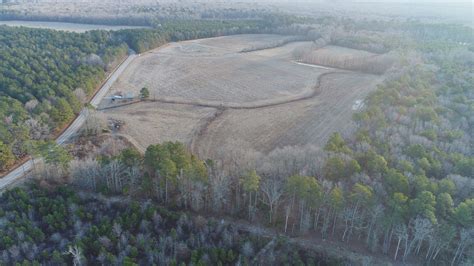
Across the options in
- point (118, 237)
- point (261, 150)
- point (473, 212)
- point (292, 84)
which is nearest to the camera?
point (473, 212)

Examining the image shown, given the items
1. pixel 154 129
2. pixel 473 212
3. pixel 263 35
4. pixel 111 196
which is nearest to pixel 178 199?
pixel 111 196

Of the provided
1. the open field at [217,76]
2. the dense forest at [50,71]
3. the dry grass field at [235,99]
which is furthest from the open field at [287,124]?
the dense forest at [50,71]

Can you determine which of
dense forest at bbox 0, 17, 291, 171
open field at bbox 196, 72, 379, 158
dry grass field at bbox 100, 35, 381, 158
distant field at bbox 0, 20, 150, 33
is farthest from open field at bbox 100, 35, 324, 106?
distant field at bbox 0, 20, 150, 33

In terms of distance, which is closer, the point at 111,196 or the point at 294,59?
the point at 111,196

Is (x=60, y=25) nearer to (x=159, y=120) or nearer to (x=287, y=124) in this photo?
(x=159, y=120)

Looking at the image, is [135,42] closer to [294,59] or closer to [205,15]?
[294,59]

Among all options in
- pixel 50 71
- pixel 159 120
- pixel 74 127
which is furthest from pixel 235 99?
pixel 50 71
